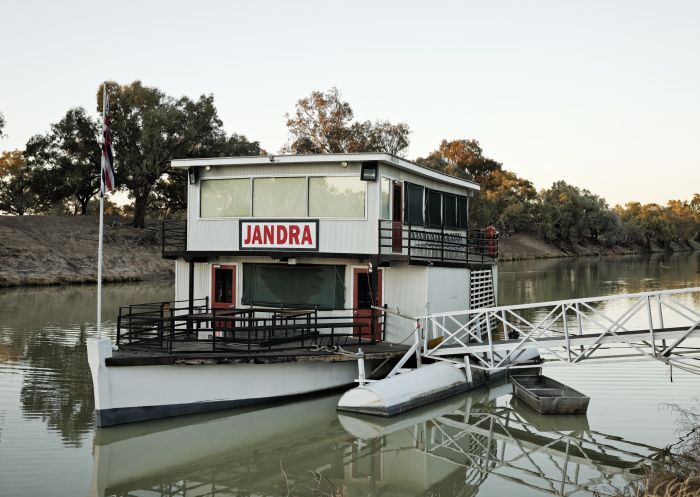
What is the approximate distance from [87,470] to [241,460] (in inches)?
101

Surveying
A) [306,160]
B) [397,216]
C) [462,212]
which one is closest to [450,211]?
[462,212]

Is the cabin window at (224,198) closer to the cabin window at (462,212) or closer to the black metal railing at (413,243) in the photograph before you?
the black metal railing at (413,243)

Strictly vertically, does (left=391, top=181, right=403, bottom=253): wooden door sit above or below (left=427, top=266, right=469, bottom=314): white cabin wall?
above

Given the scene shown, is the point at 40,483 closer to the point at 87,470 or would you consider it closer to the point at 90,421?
the point at 87,470

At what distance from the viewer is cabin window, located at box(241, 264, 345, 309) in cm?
1867

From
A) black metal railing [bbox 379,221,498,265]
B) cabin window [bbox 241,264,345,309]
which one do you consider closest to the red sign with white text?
cabin window [bbox 241,264,345,309]

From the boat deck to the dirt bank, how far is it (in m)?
Result: 33.3

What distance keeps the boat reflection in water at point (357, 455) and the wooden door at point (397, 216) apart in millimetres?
4608

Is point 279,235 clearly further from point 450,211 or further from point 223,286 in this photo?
point 450,211

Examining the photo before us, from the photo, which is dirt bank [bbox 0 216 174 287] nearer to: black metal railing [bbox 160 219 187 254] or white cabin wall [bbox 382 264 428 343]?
black metal railing [bbox 160 219 187 254]

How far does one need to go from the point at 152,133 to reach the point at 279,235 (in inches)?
1600

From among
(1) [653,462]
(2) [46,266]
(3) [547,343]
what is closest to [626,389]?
(3) [547,343]

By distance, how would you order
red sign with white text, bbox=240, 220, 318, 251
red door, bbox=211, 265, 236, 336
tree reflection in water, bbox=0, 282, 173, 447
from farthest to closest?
red door, bbox=211, 265, 236, 336 < red sign with white text, bbox=240, 220, 318, 251 < tree reflection in water, bbox=0, 282, 173, 447

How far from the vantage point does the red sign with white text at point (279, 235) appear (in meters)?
18.4
